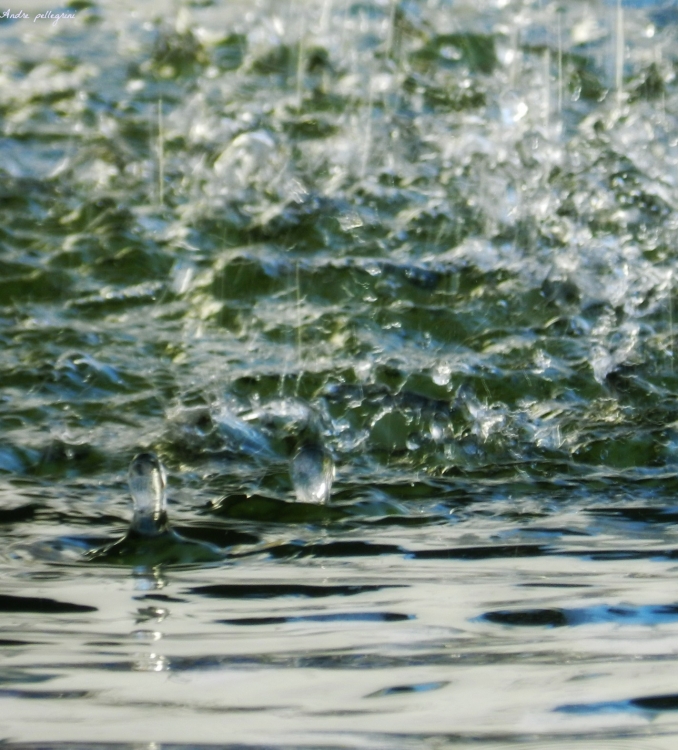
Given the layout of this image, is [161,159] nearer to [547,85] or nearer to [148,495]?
[547,85]

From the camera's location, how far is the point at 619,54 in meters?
10.6

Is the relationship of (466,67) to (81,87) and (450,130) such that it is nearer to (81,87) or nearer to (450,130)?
(450,130)

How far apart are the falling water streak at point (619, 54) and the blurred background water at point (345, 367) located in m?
0.03

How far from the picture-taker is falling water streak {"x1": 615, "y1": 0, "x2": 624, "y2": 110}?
10281 millimetres

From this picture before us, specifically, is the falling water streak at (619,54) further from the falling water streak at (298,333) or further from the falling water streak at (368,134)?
the falling water streak at (298,333)

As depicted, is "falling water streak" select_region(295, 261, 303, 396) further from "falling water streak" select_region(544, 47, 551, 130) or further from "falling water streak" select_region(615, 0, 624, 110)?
"falling water streak" select_region(615, 0, 624, 110)

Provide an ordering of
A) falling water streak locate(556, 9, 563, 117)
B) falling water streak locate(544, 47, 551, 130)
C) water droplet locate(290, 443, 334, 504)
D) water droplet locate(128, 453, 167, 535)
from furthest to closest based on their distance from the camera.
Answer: falling water streak locate(556, 9, 563, 117) < falling water streak locate(544, 47, 551, 130) < water droplet locate(290, 443, 334, 504) < water droplet locate(128, 453, 167, 535)

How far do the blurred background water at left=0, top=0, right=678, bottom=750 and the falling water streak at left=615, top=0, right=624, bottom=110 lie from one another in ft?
0.10

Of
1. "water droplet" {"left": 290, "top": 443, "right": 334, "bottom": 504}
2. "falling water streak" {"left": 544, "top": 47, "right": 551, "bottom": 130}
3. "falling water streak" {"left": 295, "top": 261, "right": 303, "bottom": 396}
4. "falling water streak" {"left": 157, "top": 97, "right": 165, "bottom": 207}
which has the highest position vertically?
"falling water streak" {"left": 544, "top": 47, "right": 551, "bottom": 130}

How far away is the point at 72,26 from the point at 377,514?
Answer: 8116 millimetres

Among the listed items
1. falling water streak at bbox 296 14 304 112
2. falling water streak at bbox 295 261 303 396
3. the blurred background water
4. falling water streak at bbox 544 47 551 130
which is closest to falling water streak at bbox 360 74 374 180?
the blurred background water

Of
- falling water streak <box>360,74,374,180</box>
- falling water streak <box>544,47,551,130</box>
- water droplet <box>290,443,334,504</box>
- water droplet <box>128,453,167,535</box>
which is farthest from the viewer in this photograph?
falling water streak <box>544,47,551,130</box>

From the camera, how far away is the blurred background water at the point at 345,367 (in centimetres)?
169

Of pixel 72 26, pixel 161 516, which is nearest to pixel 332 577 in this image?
pixel 161 516
